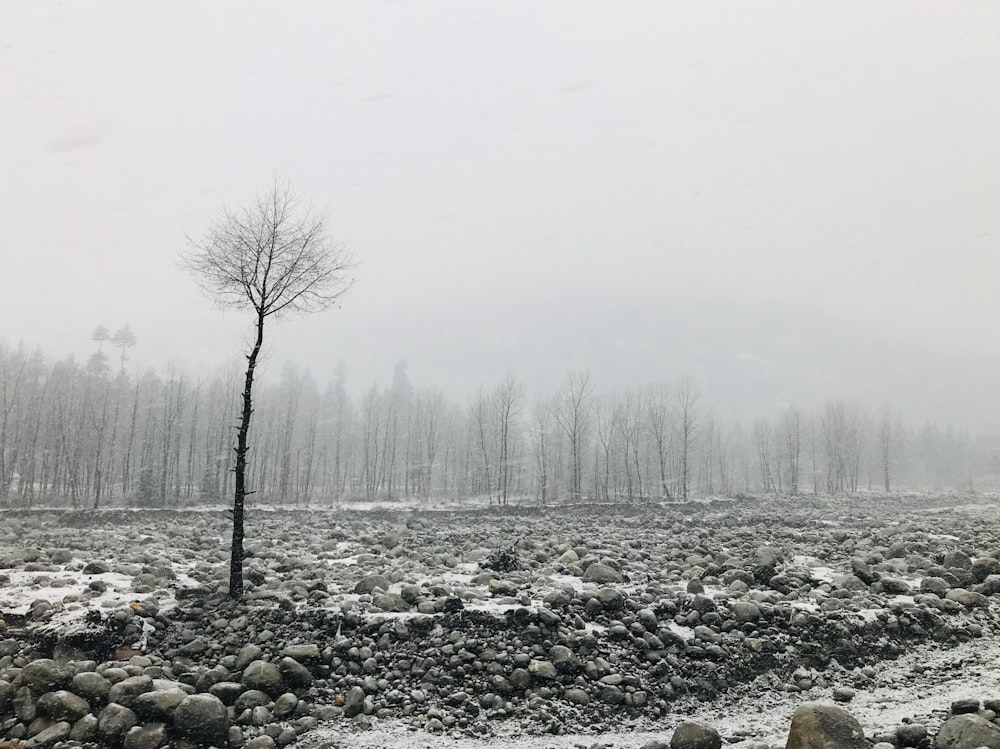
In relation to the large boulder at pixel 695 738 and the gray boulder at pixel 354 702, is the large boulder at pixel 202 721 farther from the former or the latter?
the large boulder at pixel 695 738

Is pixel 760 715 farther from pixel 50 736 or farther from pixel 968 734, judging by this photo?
pixel 50 736

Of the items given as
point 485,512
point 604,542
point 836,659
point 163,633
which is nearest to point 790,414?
point 485,512

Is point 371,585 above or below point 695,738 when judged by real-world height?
above

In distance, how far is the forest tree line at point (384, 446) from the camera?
52000 mm

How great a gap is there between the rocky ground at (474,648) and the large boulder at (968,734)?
0.25 feet

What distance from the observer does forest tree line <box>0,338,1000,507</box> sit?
5200 centimetres

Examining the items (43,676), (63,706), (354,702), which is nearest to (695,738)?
(354,702)

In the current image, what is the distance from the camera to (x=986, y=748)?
6.04 metres

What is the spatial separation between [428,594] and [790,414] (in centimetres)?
8597

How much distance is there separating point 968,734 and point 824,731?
164 cm

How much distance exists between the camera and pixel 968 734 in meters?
6.29

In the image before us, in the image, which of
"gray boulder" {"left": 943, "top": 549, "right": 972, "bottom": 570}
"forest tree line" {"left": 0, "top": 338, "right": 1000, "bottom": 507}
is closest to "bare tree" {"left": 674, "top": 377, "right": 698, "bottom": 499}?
"forest tree line" {"left": 0, "top": 338, "right": 1000, "bottom": 507}

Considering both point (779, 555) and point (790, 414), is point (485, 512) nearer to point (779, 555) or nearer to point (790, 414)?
point (779, 555)

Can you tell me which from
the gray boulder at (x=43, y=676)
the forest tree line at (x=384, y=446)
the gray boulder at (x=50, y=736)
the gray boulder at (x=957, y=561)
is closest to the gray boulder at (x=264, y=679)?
the gray boulder at (x=50, y=736)
